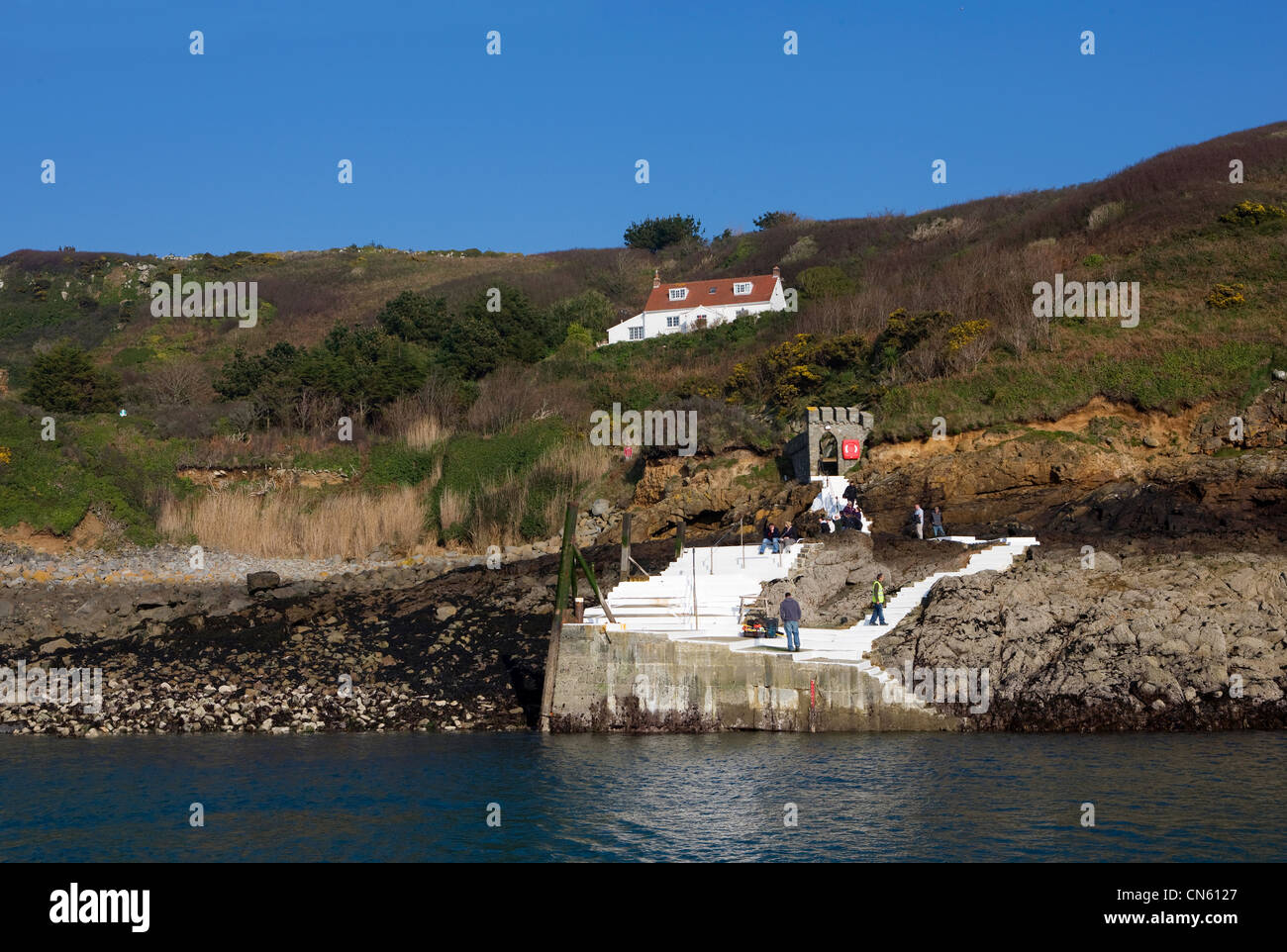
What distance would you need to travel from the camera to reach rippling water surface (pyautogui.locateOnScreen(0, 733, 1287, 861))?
14039 millimetres

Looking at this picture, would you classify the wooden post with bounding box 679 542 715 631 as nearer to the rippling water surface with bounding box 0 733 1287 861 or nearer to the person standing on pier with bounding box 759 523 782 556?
the person standing on pier with bounding box 759 523 782 556

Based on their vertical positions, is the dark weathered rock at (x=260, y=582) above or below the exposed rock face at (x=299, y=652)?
above

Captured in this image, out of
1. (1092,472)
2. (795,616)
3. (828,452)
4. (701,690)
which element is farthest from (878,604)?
(828,452)

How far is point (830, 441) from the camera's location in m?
35.0

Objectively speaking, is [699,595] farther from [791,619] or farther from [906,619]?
[906,619]

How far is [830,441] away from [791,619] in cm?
1537

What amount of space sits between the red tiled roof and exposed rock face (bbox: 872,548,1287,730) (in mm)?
43252

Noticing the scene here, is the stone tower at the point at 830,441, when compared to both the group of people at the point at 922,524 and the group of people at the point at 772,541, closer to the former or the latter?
the group of people at the point at 922,524

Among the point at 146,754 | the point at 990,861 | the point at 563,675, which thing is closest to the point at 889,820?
the point at 990,861

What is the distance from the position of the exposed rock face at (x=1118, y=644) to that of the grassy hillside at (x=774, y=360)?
565 inches

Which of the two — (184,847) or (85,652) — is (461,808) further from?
(85,652)

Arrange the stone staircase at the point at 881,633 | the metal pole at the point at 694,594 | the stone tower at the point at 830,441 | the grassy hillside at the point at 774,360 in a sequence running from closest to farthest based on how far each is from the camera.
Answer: the stone staircase at the point at 881,633, the metal pole at the point at 694,594, the stone tower at the point at 830,441, the grassy hillside at the point at 774,360

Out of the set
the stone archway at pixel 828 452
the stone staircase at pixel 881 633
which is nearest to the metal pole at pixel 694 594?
the stone staircase at pixel 881 633

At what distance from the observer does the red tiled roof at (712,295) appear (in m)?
63.8
